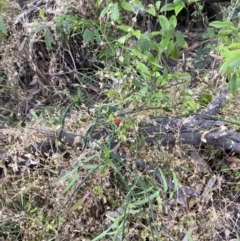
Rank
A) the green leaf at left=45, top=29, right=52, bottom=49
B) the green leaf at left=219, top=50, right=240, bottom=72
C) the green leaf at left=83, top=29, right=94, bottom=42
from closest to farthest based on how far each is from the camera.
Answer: the green leaf at left=219, top=50, right=240, bottom=72 → the green leaf at left=83, top=29, right=94, bottom=42 → the green leaf at left=45, top=29, right=52, bottom=49

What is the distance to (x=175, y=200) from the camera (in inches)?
64.0

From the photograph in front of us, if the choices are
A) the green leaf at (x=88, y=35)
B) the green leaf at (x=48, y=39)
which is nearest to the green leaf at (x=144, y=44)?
the green leaf at (x=88, y=35)

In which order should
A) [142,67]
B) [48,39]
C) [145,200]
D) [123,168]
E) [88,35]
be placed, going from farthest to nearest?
[48,39] → [88,35] → [142,67] → [123,168] → [145,200]

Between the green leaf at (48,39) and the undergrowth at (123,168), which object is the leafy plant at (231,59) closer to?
the undergrowth at (123,168)

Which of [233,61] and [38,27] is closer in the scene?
[233,61]

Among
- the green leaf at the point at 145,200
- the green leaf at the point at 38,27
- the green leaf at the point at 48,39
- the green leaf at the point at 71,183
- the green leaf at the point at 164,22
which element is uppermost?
the green leaf at the point at 164,22

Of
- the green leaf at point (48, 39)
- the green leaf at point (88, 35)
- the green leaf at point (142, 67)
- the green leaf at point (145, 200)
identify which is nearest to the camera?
the green leaf at point (145, 200)

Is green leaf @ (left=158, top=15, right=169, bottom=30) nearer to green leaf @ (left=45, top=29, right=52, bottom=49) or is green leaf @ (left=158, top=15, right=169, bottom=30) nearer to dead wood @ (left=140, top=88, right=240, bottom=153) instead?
dead wood @ (left=140, top=88, right=240, bottom=153)

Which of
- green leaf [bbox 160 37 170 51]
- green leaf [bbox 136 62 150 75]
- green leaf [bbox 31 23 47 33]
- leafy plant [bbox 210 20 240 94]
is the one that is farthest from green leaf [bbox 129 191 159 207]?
green leaf [bbox 31 23 47 33]

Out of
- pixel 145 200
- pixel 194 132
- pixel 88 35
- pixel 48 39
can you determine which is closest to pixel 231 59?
pixel 194 132

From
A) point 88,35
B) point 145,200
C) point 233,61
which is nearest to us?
point 233,61

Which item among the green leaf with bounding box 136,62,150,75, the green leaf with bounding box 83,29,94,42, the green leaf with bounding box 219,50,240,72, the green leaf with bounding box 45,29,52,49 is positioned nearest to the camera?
the green leaf with bounding box 219,50,240,72

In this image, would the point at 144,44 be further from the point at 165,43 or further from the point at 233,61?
the point at 233,61

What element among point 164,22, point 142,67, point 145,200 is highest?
point 164,22
